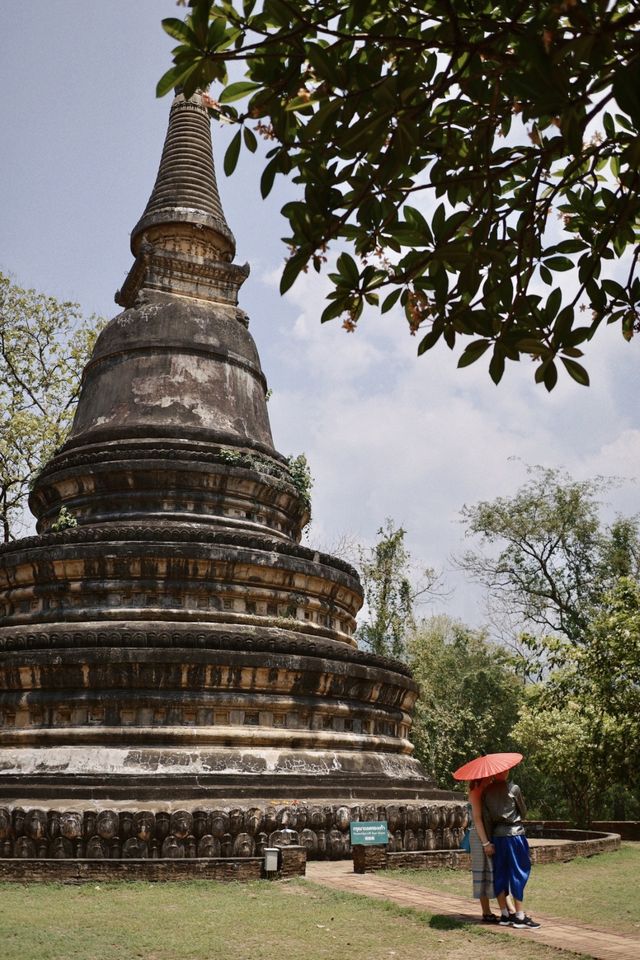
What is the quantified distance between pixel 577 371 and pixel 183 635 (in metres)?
10.1

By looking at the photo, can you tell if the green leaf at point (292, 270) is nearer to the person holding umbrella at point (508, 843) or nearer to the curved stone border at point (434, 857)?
the person holding umbrella at point (508, 843)

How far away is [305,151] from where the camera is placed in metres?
4.58

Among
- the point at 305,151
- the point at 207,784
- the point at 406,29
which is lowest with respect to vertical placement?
the point at 207,784

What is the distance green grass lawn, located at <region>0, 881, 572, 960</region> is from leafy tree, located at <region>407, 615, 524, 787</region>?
17.9 metres

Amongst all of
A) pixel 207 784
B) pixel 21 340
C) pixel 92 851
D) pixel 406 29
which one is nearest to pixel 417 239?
pixel 406 29

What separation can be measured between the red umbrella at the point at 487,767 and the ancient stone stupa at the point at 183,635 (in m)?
4.06

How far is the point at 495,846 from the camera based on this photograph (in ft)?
25.5

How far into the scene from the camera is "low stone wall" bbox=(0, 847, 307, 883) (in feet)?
31.2

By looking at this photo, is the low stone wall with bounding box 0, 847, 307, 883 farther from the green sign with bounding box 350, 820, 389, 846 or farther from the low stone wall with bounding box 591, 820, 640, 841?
the low stone wall with bounding box 591, 820, 640, 841

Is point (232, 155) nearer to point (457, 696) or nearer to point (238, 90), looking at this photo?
point (238, 90)

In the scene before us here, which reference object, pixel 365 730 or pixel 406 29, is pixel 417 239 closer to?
pixel 406 29

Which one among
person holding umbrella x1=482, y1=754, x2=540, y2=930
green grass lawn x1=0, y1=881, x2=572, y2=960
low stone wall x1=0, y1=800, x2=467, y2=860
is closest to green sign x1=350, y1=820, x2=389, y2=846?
low stone wall x1=0, y1=800, x2=467, y2=860

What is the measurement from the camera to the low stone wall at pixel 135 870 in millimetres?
9523

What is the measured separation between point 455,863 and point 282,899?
4111 mm
